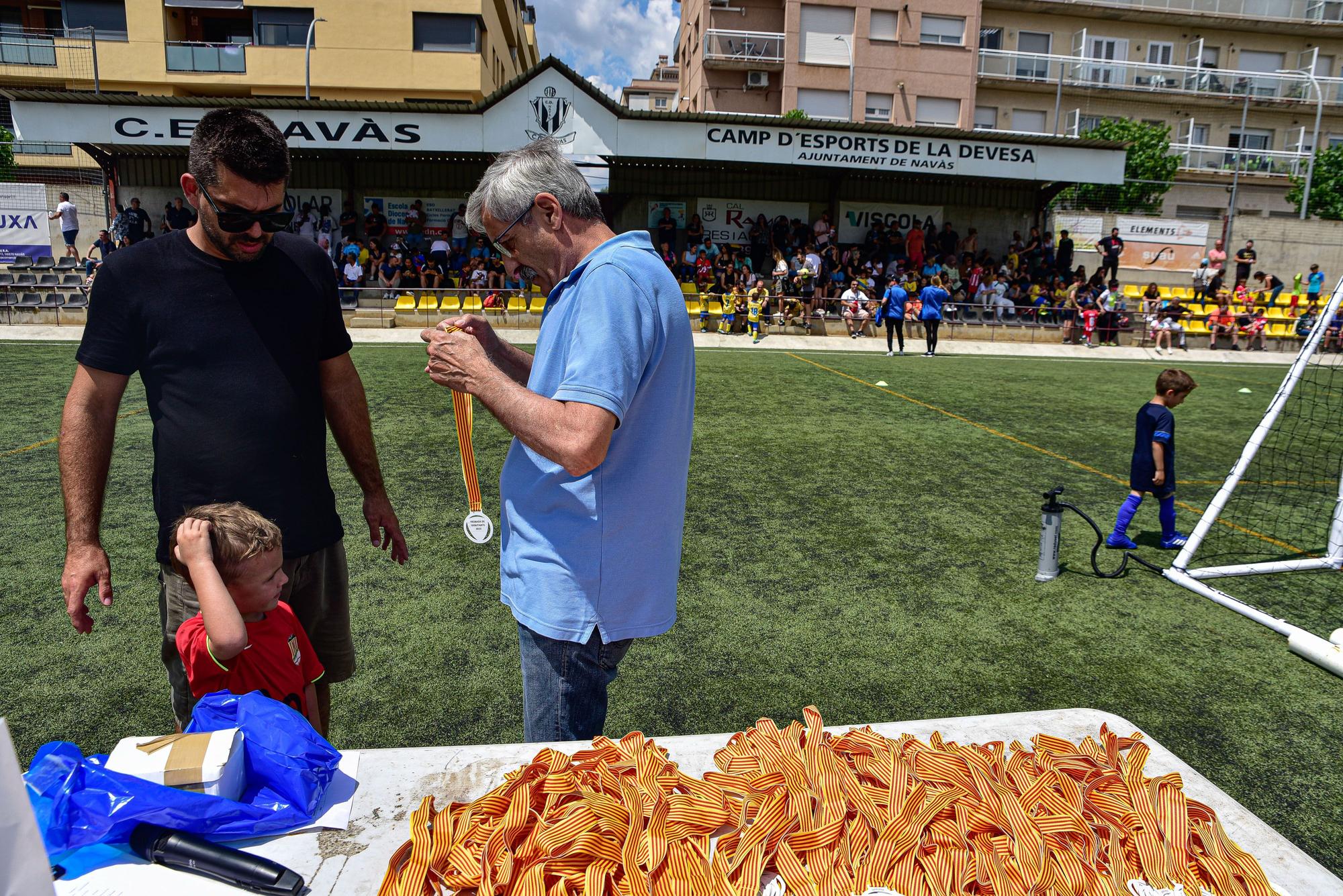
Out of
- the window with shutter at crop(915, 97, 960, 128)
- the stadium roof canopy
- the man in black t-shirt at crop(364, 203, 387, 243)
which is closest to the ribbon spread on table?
the stadium roof canopy

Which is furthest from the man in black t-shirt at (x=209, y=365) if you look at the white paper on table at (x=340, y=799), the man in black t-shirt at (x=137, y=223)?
the man in black t-shirt at (x=137, y=223)

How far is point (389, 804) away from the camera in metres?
2.19

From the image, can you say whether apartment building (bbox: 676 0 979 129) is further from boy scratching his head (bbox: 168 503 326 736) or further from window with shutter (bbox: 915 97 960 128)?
boy scratching his head (bbox: 168 503 326 736)

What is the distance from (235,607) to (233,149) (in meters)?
1.23

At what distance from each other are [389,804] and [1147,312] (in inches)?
1066

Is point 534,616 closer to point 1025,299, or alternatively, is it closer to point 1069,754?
point 1069,754

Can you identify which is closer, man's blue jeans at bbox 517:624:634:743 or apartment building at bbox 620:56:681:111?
man's blue jeans at bbox 517:624:634:743

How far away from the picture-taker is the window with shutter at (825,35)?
121 ft

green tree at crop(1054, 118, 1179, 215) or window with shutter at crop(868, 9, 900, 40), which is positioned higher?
window with shutter at crop(868, 9, 900, 40)

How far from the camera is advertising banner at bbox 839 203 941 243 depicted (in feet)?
88.7

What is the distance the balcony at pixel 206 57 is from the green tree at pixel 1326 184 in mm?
45455

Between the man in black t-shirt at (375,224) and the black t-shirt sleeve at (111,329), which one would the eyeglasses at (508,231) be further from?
the man in black t-shirt at (375,224)

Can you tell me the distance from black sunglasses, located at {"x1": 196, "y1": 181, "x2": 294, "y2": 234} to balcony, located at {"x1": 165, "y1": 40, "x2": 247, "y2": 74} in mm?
37259

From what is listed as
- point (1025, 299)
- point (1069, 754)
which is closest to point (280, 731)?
point (1069, 754)
